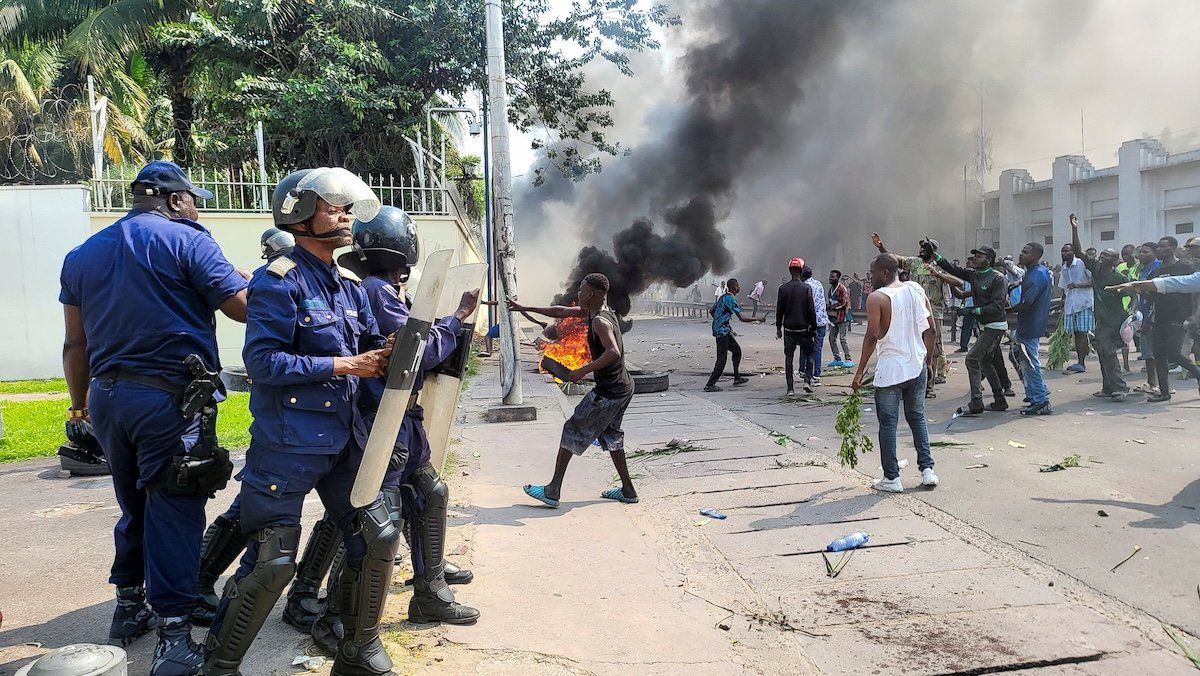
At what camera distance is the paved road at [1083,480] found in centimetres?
368

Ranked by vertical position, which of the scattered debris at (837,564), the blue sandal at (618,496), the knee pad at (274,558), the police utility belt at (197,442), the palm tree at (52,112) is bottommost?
the scattered debris at (837,564)

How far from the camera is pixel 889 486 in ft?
16.8

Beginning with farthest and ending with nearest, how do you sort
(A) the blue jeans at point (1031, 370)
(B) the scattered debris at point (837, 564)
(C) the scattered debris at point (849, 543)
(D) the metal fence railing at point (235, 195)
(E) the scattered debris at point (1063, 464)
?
(D) the metal fence railing at point (235, 195) → (A) the blue jeans at point (1031, 370) → (E) the scattered debris at point (1063, 464) → (C) the scattered debris at point (849, 543) → (B) the scattered debris at point (837, 564)

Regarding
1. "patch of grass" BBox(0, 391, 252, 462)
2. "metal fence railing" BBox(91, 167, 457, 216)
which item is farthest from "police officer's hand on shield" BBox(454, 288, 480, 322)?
"metal fence railing" BBox(91, 167, 457, 216)

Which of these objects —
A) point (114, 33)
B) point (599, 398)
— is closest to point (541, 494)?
point (599, 398)

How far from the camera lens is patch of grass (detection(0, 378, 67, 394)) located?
11062 mm

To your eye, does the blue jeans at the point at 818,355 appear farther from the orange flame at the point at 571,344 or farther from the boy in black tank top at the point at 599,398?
the boy in black tank top at the point at 599,398

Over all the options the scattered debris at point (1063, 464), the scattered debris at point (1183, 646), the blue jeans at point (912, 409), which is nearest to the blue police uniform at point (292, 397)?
the scattered debris at point (1183, 646)

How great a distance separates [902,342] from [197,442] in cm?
426

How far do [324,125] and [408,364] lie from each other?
13.4 m

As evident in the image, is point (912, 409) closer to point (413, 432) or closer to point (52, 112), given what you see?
point (413, 432)

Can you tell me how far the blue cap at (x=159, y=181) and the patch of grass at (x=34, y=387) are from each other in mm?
9803

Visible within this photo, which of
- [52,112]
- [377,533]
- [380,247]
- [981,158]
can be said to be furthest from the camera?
[981,158]

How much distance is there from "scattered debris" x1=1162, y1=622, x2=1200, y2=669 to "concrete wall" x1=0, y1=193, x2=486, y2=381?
10.4 metres
